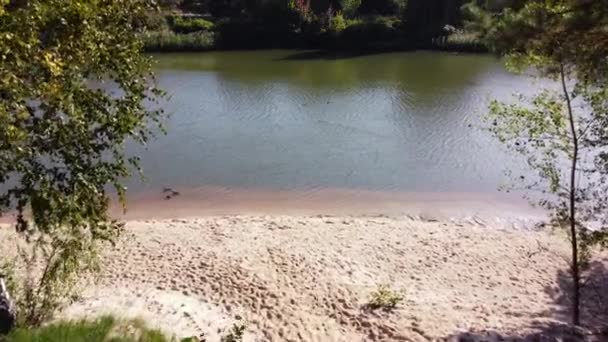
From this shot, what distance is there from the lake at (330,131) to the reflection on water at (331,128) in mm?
41

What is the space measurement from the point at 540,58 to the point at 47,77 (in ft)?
19.1

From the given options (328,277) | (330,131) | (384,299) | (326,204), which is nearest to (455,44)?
(330,131)

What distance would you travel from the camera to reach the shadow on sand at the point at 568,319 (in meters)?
7.36

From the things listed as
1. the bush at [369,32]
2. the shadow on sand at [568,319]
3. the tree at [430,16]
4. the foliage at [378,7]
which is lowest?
the shadow on sand at [568,319]

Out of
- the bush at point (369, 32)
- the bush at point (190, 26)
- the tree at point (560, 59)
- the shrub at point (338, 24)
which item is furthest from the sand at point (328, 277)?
the bush at point (190, 26)

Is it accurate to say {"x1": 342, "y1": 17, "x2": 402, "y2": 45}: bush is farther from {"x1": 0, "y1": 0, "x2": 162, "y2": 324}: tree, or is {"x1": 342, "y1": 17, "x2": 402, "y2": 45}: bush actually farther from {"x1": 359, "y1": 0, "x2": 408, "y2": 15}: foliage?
{"x1": 0, "y1": 0, "x2": 162, "y2": 324}: tree

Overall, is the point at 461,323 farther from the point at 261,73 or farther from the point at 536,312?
the point at 261,73

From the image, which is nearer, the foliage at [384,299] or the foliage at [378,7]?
the foliage at [384,299]

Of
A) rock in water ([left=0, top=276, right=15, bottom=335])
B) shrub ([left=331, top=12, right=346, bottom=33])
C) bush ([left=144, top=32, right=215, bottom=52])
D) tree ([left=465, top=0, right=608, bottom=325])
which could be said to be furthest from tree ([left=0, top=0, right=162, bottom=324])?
shrub ([left=331, top=12, right=346, bottom=33])

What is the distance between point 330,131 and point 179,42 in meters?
20.7

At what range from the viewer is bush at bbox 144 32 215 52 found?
37.2 metres

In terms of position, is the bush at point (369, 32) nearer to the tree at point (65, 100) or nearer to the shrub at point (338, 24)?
the shrub at point (338, 24)

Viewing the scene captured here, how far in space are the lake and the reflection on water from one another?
0.04 m

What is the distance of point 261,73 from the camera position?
30781 mm
